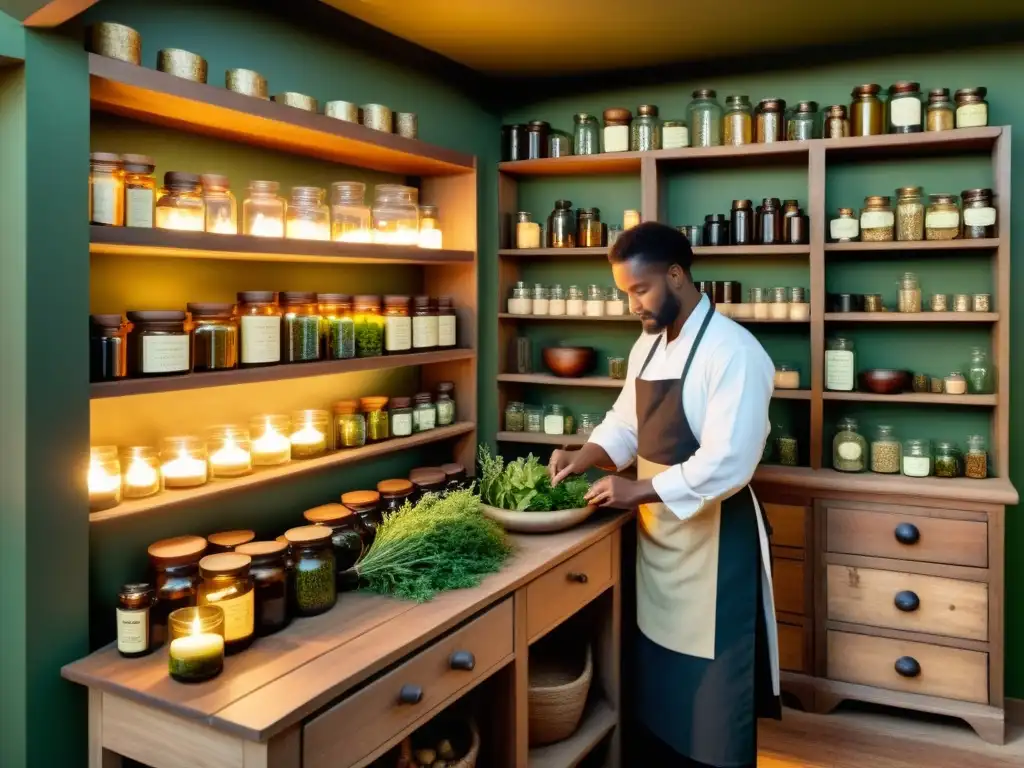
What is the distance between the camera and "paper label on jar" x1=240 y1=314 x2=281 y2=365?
6.88ft

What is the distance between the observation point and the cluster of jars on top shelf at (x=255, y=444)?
186 cm

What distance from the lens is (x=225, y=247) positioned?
6.48ft

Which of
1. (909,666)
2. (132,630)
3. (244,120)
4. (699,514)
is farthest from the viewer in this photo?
(909,666)

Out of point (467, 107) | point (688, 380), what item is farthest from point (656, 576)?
point (467, 107)

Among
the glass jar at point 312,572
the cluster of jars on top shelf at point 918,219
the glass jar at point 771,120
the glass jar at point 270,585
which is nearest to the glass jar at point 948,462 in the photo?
the cluster of jars on top shelf at point 918,219

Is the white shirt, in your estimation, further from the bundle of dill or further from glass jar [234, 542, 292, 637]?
glass jar [234, 542, 292, 637]

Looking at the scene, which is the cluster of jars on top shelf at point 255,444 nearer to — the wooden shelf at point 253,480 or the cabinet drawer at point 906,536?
the wooden shelf at point 253,480

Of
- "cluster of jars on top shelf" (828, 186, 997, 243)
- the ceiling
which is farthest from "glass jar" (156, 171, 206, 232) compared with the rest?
"cluster of jars on top shelf" (828, 186, 997, 243)

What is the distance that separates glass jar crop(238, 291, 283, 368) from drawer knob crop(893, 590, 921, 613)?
7.14 feet

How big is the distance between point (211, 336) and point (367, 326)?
1.89 ft

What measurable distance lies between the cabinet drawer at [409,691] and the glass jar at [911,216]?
75.5 inches

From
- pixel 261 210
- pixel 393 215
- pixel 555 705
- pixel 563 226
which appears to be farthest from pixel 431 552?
pixel 563 226

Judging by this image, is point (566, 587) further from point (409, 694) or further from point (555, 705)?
point (409, 694)

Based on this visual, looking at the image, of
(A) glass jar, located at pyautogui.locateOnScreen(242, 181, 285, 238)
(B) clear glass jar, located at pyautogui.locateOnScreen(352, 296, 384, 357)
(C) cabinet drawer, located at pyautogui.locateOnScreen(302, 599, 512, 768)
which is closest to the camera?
(C) cabinet drawer, located at pyautogui.locateOnScreen(302, 599, 512, 768)
